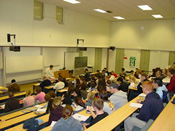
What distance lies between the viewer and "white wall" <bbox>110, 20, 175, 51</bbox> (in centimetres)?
1319

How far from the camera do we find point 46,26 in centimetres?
982

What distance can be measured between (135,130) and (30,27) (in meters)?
7.72

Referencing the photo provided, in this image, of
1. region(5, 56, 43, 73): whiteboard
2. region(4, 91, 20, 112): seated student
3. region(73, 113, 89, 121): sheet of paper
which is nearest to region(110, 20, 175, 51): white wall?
region(5, 56, 43, 73): whiteboard

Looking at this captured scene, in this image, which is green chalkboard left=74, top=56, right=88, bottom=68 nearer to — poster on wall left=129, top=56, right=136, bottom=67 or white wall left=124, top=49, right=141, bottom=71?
white wall left=124, top=49, right=141, bottom=71

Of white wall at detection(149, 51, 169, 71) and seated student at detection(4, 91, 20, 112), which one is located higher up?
white wall at detection(149, 51, 169, 71)

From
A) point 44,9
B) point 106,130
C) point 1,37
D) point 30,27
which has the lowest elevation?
point 106,130

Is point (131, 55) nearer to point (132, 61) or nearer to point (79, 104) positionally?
point (132, 61)

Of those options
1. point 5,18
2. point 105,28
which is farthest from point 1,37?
point 105,28

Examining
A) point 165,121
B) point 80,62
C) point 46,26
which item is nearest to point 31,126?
Result: point 165,121

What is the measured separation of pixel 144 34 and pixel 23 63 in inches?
382

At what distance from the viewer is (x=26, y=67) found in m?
10.4

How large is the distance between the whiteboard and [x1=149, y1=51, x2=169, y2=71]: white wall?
8788 millimetres

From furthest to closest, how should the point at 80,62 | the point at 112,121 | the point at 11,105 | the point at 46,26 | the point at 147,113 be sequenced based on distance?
the point at 80,62 < the point at 46,26 < the point at 11,105 < the point at 147,113 < the point at 112,121

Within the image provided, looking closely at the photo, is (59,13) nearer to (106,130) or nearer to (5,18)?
(5,18)
